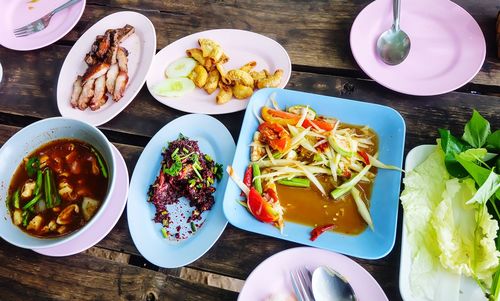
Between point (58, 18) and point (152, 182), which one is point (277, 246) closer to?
point (152, 182)

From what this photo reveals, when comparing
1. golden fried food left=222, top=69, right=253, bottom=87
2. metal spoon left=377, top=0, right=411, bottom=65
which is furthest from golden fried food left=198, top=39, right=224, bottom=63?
metal spoon left=377, top=0, right=411, bottom=65

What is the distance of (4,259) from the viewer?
1772 millimetres

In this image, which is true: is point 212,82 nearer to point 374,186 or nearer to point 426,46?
point 374,186

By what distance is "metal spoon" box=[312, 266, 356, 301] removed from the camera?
1418 millimetres

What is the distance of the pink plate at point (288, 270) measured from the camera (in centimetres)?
146

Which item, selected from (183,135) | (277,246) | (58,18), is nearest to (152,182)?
(183,135)

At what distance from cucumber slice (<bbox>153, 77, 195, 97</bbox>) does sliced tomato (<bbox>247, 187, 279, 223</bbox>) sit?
0.62 m

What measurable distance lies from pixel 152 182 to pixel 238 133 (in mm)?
429

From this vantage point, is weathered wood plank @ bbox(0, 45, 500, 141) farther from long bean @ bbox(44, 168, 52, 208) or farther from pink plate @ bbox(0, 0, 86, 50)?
long bean @ bbox(44, 168, 52, 208)

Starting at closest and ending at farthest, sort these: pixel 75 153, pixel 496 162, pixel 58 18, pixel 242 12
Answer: pixel 496 162 < pixel 75 153 < pixel 242 12 < pixel 58 18

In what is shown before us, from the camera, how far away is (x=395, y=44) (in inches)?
71.9

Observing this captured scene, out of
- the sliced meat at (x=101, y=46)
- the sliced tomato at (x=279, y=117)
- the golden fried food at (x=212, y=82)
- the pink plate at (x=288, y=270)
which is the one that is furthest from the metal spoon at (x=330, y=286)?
the sliced meat at (x=101, y=46)

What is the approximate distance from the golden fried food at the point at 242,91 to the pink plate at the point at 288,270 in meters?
0.71

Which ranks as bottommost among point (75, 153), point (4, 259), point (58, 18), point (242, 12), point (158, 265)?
point (4, 259)
